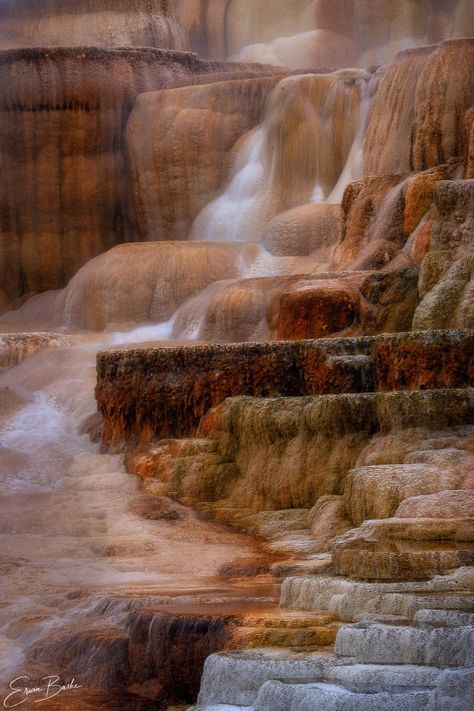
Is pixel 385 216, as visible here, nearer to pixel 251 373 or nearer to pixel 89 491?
pixel 251 373

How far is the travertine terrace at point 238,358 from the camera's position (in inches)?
222

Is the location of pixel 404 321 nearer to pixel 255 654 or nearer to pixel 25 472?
pixel 25 472

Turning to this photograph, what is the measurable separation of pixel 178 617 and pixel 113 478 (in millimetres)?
4909

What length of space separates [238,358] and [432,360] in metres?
1.85

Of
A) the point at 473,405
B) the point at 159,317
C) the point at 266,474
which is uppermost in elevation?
the point at 473,405

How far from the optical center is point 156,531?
8.85 m

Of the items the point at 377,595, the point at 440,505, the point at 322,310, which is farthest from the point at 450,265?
the point at 377,595

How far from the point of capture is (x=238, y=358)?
34.8 feet

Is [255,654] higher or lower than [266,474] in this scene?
higher

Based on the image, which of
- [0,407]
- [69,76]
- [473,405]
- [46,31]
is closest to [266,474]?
[473,405]

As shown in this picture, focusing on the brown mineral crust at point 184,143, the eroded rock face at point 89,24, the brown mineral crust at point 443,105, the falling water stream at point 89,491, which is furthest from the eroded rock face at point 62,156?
the brown mineral crust at point 443,105

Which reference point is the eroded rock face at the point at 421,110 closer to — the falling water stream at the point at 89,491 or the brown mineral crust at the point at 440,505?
the falling water stream at the point at 89,491

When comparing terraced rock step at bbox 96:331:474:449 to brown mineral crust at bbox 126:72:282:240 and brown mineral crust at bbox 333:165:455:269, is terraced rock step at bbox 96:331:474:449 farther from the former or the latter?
brown mineral crust at bbox 126:72:282:240

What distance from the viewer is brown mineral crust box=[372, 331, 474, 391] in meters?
9.22
